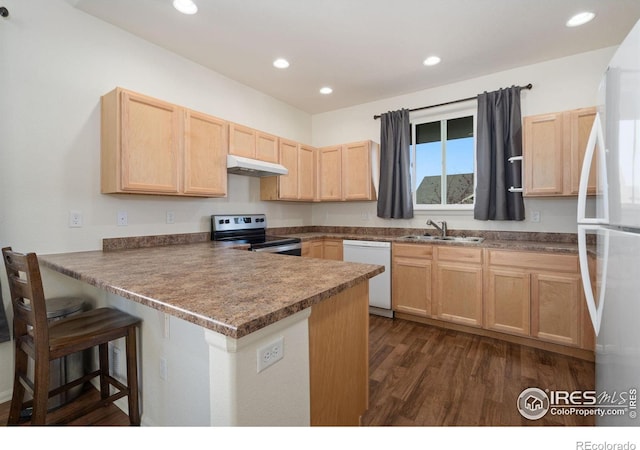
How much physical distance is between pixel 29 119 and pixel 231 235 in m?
1.86

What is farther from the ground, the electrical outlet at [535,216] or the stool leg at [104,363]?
the electrical outlet at [535,216]

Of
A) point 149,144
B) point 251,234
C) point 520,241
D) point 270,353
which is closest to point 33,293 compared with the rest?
point 270,353

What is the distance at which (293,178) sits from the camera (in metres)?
3.82

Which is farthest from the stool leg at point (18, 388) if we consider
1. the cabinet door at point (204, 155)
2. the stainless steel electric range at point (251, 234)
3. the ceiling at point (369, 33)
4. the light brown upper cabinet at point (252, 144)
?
the ceiling at point (369, 33)

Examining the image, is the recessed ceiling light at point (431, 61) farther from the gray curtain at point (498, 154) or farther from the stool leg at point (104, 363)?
the stool leg at point (104, 363)

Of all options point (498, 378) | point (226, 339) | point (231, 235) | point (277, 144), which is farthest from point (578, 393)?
point (277, 144)

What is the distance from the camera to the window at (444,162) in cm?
350

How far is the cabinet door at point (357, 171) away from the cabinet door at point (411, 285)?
108 centimetres

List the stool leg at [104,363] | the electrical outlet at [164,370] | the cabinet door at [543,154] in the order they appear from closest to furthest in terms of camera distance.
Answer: the electrical outlet at [164,370] < the stool leg at [104,363] < the cabinet door at [543,154]

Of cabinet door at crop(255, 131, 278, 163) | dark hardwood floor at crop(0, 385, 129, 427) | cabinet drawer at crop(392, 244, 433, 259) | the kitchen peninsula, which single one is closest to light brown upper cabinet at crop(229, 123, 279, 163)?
cabinet door at crop(255, 131, 278, 163)

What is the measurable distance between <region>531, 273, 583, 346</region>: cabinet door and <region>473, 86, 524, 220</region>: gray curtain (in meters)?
0.79

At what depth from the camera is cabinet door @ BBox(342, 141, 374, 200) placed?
387cm

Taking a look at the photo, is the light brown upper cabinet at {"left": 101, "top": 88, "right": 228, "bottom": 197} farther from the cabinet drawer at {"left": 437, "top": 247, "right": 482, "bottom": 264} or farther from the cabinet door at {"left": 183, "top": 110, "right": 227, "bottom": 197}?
the cabinet drawer at {"left": 437, "top": 247, "right": 482, "bottom": 264}

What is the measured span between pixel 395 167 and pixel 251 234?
205 centimetres
